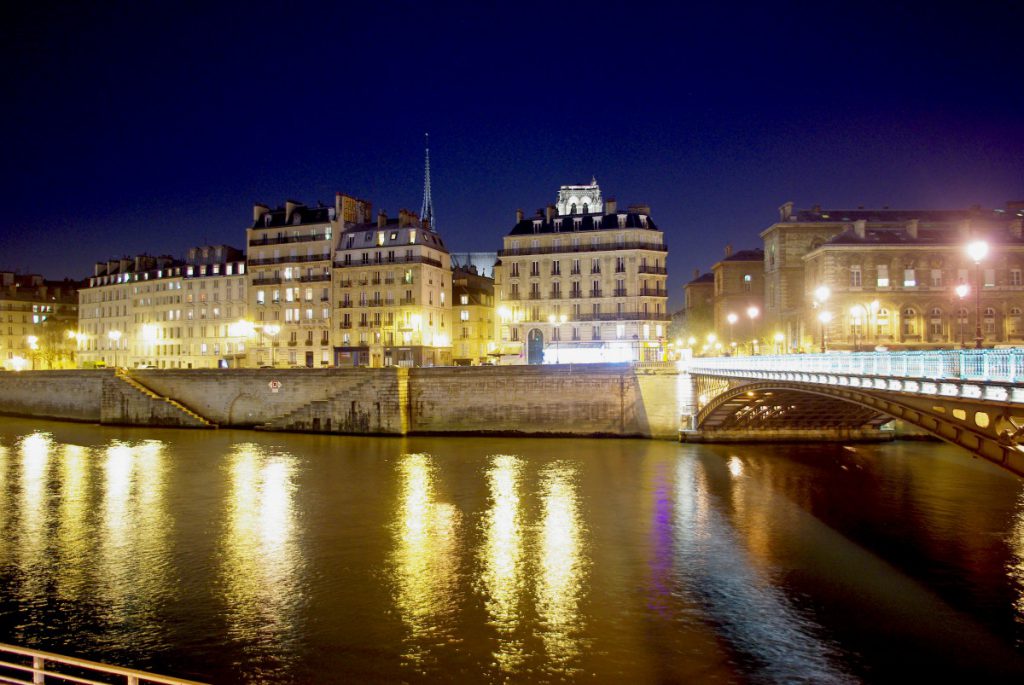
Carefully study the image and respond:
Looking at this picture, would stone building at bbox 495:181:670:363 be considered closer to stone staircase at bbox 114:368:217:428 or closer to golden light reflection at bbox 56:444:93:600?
stone staircase at bbox 114:368:217:428

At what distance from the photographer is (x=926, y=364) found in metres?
18.7

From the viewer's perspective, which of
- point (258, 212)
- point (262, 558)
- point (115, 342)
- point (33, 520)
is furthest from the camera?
point (115, 342)

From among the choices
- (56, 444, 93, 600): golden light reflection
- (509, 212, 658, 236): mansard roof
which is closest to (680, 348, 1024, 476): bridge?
(56, 444, 93, 600): golden light reflection

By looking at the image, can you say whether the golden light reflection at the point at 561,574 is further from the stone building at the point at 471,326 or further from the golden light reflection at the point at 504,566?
the stone building at the point at 471,326

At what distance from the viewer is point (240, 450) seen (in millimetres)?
46812

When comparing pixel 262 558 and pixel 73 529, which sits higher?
pixel 73 529

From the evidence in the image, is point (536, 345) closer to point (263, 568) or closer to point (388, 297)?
point (388, 297)

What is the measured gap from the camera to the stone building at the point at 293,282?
255 ft

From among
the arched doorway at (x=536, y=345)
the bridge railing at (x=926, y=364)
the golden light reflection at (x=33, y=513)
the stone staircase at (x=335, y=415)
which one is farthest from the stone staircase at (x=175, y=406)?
the bridge railing at (x=926, y=364)

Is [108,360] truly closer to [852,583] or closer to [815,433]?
[815,433]

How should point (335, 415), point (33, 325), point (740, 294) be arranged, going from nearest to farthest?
point (335, 415)
point (740, 294)
point (33, 325)

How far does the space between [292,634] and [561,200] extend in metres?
102

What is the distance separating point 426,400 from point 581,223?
2666 centimetres

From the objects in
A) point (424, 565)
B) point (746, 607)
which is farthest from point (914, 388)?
point (424, 565)
